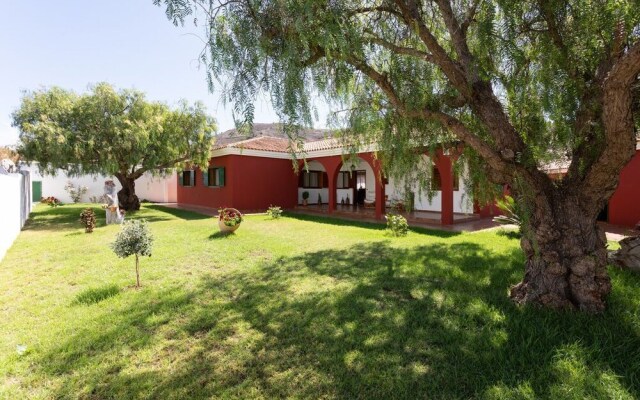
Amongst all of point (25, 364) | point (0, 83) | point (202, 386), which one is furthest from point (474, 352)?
point (0, 83)

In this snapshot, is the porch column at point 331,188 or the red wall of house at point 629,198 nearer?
the red wall of house at point 629,198

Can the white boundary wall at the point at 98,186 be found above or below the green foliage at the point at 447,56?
below

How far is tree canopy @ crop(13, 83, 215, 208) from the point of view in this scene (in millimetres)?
12898

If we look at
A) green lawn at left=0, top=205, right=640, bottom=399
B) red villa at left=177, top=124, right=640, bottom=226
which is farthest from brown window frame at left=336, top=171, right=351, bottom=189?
green lawn at left=0, top=205, right=640, bottom=399

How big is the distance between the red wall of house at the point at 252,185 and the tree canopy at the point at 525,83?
486 inches

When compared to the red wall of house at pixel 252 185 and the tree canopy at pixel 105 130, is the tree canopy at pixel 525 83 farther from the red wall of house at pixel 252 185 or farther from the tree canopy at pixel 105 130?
the red wall of house at pixel 252 185

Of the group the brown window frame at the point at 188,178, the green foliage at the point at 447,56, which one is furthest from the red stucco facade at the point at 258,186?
the green foliage at the point at 447,56

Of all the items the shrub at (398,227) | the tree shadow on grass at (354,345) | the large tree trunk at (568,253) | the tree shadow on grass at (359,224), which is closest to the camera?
the tree shadow on grass at (354,345)

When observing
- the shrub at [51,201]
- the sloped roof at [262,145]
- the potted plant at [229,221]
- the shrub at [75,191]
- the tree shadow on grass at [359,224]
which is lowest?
the tree shadow on grass at [359,224]

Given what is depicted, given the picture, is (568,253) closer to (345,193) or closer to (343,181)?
(345,193)

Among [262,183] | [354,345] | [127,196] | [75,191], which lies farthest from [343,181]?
[75,191]

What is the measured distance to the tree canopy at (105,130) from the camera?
12.9 m

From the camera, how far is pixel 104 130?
13.8 m

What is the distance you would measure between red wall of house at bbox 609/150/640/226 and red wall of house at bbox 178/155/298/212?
44.6 feet
